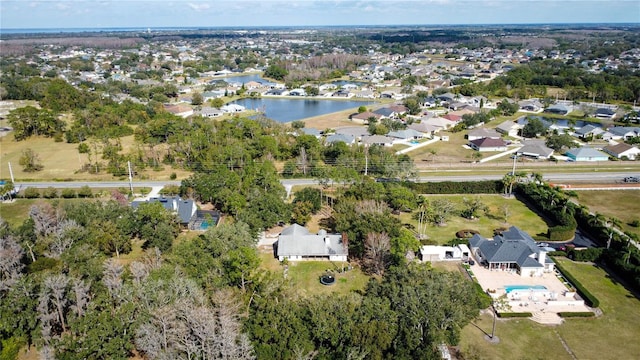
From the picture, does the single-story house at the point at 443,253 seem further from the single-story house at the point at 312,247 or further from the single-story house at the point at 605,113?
the single-story house at the point at 605,113

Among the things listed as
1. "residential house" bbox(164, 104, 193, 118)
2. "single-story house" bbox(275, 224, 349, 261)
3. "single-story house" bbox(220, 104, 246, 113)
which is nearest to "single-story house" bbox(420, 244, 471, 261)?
"single-story house" bbox(275, 224, 349, 261)

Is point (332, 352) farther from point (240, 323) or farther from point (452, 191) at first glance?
point (452, 191)

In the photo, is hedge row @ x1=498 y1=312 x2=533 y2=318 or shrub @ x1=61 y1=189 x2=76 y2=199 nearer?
hedge row @ x1=498 y1=312 x2=533 y2=318

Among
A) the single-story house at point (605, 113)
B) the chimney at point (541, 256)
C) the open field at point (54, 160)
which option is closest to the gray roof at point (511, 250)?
the chimney at point (541, 256)

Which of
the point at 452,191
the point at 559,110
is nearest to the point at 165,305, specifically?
the point at 452,191

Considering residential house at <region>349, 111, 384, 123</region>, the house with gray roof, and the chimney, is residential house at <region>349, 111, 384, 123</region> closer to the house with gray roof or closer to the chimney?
the house with gray roof
